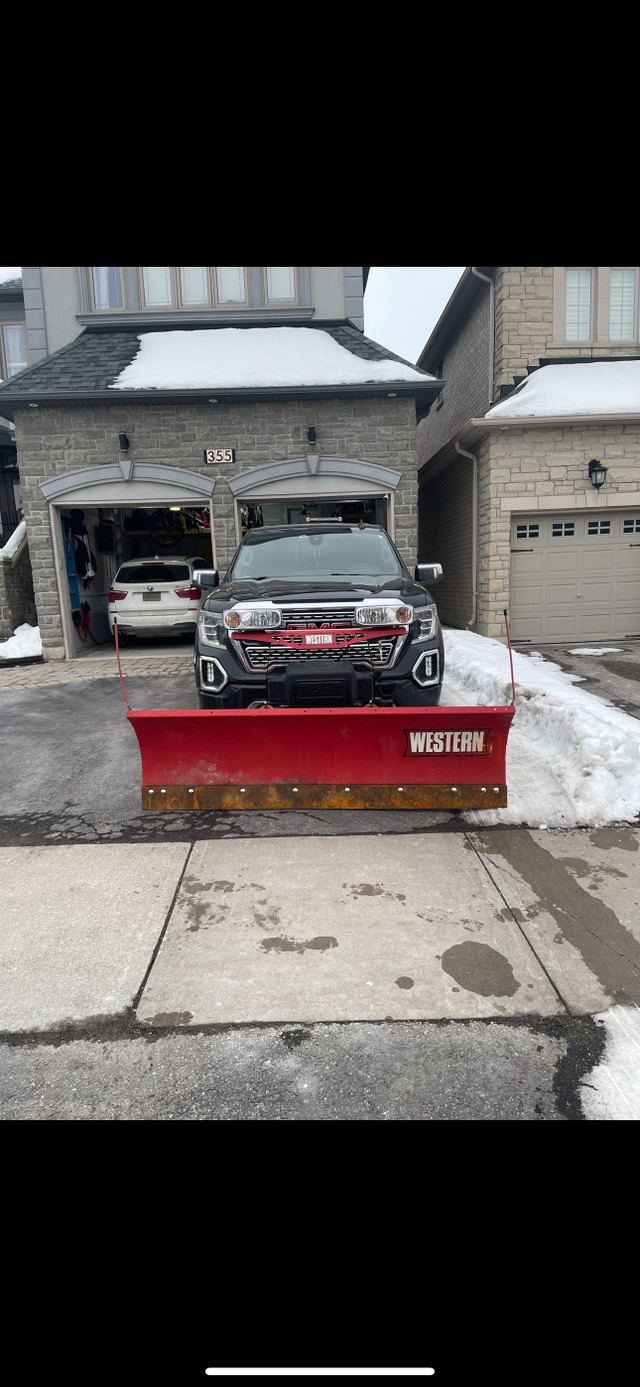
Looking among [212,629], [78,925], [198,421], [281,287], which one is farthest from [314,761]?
[281,287]

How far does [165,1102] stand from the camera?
1.99 meters

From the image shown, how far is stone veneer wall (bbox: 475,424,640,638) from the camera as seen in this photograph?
10.2 meters

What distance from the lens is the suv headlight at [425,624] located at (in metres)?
4.57

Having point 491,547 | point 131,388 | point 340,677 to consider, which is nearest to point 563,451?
point 491,547

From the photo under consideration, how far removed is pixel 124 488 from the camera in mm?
9992

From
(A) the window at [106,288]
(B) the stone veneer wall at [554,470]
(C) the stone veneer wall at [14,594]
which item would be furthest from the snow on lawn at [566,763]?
(A) the window at [106,288]

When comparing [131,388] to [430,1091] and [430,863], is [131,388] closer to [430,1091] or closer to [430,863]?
[430,863]

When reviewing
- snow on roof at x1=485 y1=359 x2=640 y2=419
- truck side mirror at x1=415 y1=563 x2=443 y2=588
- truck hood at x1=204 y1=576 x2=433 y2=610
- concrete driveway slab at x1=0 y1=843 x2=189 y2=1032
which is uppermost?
snow on roof at x1=485 y1=359 x2=640 y2=419

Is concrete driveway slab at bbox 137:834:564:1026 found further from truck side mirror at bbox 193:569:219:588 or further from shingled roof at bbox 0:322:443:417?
Result: shingled roof at bbox 0:322:443:417

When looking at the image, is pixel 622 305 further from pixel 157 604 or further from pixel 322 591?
Answer: pixel 322 591

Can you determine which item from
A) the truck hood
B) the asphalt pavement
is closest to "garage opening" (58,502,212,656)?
the truck hood

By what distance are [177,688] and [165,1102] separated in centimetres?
648

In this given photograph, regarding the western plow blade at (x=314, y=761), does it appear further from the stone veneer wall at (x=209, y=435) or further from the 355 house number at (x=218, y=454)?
the 355 house number at (x=218, y=454)

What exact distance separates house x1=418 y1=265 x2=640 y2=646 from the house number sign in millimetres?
3724
